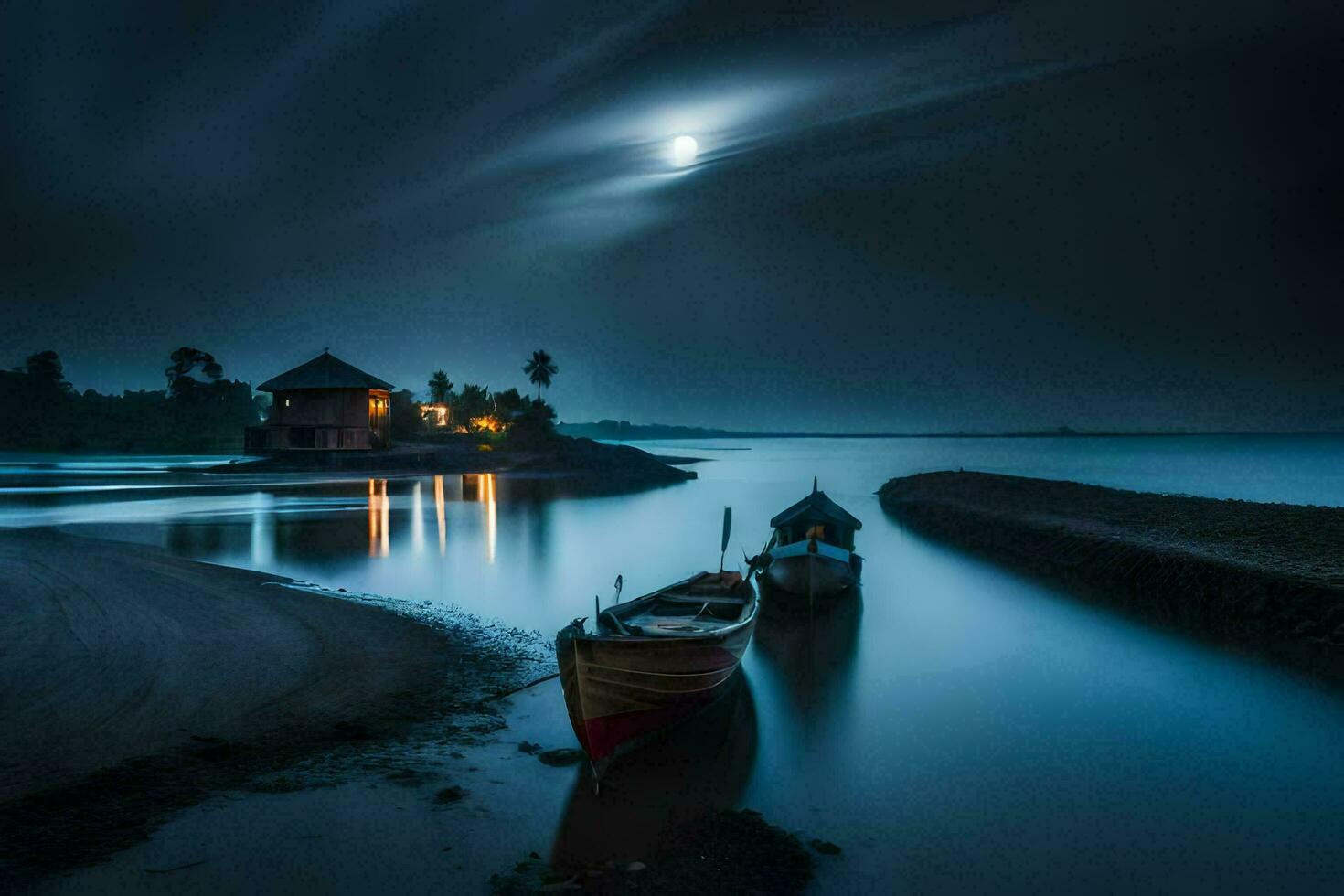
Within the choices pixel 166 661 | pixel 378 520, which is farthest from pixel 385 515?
pixel 166 661

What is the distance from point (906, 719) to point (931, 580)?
47.8 ft

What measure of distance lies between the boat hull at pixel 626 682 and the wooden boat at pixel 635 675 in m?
0.01

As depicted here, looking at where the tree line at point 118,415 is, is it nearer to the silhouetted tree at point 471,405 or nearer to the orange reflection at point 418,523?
the silhouetted tree at point 471,405

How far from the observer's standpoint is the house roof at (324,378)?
2415 inches

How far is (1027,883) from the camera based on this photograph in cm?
759

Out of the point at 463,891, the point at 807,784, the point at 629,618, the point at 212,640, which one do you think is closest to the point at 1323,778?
the point at 807,784

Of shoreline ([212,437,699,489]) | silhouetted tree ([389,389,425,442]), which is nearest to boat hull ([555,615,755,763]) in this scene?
shoreline ([212,437,699,489])

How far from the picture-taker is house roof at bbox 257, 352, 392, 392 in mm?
61344

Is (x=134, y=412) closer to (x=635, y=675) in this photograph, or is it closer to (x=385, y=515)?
(x=385, y=515)

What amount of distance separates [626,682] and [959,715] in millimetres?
7157

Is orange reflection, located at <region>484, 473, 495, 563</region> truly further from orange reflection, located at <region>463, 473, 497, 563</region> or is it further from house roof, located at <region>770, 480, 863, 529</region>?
house roof, located at <region>770, 480, 863, 529</region>

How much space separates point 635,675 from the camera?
9070mm

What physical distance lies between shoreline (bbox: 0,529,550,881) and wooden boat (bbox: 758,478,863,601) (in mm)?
8342

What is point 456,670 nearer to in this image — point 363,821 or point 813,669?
point 363,821
